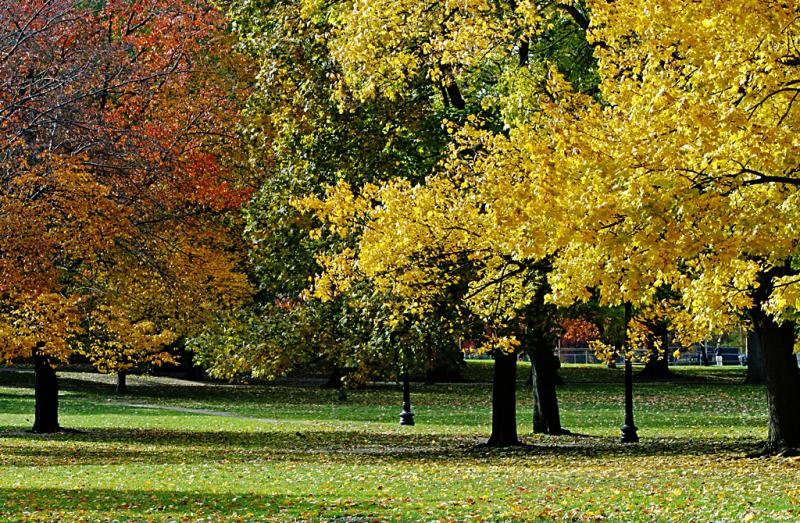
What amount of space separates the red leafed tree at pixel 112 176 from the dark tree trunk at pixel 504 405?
6711mm

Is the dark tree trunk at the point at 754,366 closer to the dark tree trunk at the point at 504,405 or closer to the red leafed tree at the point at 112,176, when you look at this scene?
the red leafed tree at the point at 112,176

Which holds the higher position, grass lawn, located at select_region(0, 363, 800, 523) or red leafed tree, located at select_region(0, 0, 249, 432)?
red leafed tree, located at select_region(0, 0, 249, 432)

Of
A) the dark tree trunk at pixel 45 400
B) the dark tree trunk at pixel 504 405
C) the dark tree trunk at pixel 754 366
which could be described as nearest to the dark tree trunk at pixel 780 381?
the dark tree trunk at pixel 504 405

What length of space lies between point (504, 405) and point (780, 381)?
5.98m

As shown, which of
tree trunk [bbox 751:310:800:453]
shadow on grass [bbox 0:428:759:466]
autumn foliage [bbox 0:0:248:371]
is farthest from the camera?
shadow on grass [bbox 0:428:759:466]

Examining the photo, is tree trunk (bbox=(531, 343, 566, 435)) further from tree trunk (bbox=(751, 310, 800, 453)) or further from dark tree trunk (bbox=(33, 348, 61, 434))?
dark tree trunk (bbox=(33, 348, 61, 434))

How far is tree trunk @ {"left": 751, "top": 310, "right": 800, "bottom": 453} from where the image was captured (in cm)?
1845

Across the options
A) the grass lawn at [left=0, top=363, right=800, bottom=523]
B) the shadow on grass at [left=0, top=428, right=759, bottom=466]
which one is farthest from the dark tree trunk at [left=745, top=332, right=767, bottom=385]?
the shadow on grass at [left=0, top=428, right=759, bottom=466]

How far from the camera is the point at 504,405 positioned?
74.7 ft

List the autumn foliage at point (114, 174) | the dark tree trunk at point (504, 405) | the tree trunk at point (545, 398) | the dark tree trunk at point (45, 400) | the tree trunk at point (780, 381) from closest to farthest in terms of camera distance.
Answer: the autumn foliage at point (114, 174) < the tree trunk at point (780, 381) < the dark tree trunk at point (504, 405) < the tree trunk at point (545, 398) < the dark tree trunk at point (45, 400)

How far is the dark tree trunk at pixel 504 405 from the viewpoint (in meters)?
22.6

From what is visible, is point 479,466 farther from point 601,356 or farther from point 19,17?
Answer: point 19,17

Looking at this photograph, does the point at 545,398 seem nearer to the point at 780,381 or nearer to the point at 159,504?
the point at 780,381

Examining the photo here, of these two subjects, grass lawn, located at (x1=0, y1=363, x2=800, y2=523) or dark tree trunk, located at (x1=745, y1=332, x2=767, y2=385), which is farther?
dark tree trunk, located at (x1=745, y1=332, x2=767, y2=385)
